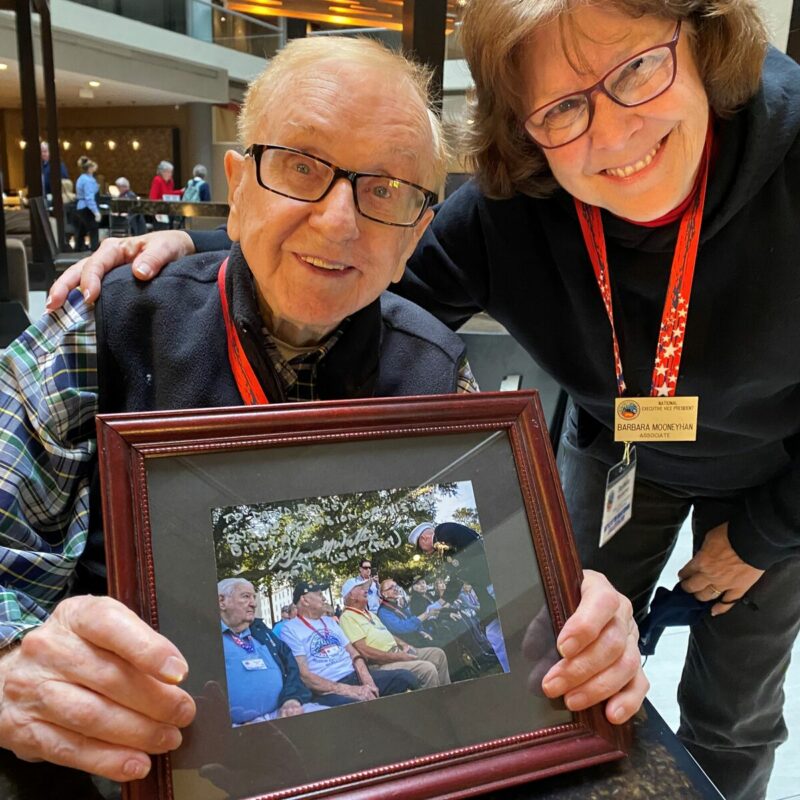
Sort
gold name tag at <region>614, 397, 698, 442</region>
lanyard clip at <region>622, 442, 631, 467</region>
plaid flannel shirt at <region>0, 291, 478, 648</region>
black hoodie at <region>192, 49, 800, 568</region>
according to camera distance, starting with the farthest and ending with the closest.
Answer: lanyard clip at <region>622, 442, 631, 467</region> → gold name tag at <region>614, 397, 698, 442</region> → black hoodie at <region>192, 49, 800, 568</region> → plaid flannel shirt at <region>0, 291, 478, 648</region>

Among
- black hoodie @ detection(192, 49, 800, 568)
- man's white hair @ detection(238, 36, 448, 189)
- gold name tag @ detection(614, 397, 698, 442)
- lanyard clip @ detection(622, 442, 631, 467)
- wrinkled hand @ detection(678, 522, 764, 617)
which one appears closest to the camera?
man's white hair @ detection(238, 36, 448, 189)

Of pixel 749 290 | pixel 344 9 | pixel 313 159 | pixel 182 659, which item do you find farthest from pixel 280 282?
pixel 344 9

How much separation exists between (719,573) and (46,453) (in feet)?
4.58

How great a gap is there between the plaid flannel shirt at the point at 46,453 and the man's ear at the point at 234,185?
245mm

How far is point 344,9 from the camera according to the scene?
3.51m

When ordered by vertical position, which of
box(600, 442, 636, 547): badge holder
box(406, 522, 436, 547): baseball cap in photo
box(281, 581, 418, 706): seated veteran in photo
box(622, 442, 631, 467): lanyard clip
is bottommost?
box(600, 442, 636, 547): badge holder

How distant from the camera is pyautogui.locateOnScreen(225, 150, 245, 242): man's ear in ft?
3.64

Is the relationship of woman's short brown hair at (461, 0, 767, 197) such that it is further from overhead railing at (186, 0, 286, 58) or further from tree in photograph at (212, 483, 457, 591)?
overhead railing at (186, 0, 286, 58)

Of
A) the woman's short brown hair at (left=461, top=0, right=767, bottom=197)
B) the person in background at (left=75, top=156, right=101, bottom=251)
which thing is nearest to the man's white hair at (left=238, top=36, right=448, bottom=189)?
the woman's short brown hair at (left=461, top=0, right=767, bottom=197)

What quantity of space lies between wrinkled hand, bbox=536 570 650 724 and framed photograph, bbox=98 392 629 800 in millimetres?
18

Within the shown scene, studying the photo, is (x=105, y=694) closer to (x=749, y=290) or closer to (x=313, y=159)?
(x=313, y=159)

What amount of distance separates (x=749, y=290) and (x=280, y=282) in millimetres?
831

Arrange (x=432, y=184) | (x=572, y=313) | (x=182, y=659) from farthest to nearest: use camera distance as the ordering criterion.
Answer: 1. (x=572, y=313)
2. (x=432, y=184)
3. (x=182, y=659)

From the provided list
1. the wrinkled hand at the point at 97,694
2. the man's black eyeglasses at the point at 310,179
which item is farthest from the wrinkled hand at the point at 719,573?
the wrinkled hand at the point at 97,694
